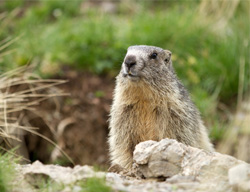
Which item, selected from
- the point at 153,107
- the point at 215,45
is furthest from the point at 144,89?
the point at 215,45

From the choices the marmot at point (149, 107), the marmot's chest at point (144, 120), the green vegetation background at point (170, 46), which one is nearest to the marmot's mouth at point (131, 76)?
the marmot at point (149, 107)

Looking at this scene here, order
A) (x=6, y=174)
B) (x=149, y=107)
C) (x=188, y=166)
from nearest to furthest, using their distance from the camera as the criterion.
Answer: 1. (x=6, y=174)
2. (x=188, y=166)
3. (x=149, y=107)

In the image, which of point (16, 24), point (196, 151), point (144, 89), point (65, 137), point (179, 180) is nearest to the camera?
point (179, 180)

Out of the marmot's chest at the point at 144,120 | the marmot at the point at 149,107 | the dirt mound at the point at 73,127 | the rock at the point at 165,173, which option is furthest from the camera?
the dirt mound at the point at 73,127

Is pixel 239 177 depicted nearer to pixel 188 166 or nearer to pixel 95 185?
pixel 188 166

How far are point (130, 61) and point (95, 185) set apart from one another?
1.84 m

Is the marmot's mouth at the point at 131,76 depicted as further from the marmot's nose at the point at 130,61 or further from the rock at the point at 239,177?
the rock at the point at 239,177

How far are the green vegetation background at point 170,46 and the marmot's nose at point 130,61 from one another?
338 cm

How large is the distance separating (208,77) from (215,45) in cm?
67

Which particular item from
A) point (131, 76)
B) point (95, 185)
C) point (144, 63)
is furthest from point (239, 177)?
point (144, 63)

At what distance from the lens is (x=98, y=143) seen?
8836 mm

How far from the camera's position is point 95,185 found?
11.8 feet

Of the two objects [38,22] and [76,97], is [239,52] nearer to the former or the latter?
[76,97]

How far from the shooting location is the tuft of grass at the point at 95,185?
358cm
